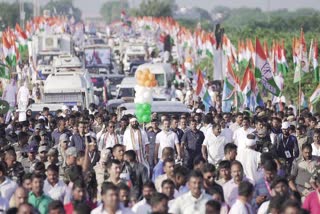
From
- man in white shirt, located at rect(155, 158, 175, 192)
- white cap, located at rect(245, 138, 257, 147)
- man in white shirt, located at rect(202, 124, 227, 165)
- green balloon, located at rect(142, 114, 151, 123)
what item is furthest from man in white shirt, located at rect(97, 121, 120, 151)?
man in white shirt, located at rect(155, 158, 175, 192)

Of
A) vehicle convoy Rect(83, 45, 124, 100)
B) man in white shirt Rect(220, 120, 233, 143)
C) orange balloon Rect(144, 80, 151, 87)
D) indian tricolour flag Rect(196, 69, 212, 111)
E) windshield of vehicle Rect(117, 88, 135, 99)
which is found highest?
orange balloon Rect(144, 80, 151, 87)

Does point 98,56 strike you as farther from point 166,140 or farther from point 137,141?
point 137,141

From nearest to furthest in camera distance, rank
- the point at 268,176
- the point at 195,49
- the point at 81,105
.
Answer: the point at 268,176
the point at 81,105
the point at 195,49

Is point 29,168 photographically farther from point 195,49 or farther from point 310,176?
point 195,49

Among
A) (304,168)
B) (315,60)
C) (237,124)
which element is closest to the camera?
(304,168)

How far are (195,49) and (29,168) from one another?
49471 millimetres

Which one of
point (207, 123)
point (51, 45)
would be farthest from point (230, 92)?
point (51, 45)

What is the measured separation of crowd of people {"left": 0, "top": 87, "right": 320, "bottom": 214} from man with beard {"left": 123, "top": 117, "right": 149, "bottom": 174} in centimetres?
2

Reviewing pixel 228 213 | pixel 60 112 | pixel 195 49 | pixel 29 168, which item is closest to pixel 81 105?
pixel 60 112

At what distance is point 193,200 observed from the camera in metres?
13.1

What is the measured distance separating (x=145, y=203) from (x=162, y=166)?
3.20 meters

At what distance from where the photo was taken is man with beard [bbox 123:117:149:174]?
19422 mm

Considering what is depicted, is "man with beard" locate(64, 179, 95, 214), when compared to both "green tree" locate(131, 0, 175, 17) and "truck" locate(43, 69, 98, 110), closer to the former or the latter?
"truck" locate(43, 69, 98, 110)

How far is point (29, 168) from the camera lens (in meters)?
17.8
